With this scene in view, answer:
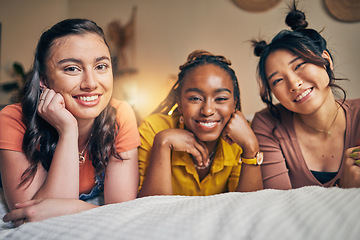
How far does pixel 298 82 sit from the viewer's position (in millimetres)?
733

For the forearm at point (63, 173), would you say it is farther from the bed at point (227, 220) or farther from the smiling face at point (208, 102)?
the smiling face at point (208, 102)

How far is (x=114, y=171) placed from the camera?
2.45ft

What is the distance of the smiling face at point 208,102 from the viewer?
2.56ft

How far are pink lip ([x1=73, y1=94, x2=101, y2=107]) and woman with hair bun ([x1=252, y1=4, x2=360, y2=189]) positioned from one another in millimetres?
518

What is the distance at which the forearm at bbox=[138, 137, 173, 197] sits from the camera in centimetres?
77

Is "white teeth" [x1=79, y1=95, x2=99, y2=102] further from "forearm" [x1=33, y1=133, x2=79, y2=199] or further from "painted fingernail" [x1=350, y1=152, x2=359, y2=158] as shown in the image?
"painted fingernail" [x1=350, y1=152, x2=359, y2=158]

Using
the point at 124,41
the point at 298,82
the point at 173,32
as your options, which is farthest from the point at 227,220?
the point at 124,41

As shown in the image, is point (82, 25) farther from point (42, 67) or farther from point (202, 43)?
point (202, 43)

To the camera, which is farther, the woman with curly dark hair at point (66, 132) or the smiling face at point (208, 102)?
the smiling face at point (208, 102)

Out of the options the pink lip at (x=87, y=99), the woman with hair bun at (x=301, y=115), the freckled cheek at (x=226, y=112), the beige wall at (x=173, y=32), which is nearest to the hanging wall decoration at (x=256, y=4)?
the beige wall at (x=173, y=32)

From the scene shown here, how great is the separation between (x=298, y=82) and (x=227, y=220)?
0.51 m

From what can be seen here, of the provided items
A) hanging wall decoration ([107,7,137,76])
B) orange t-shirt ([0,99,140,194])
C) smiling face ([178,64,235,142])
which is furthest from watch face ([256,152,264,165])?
hanging wall decoration ([107,7,137,76])

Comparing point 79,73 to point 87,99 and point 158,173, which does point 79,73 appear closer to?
Answer: point 87,99

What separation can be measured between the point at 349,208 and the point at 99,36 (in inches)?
28.8
